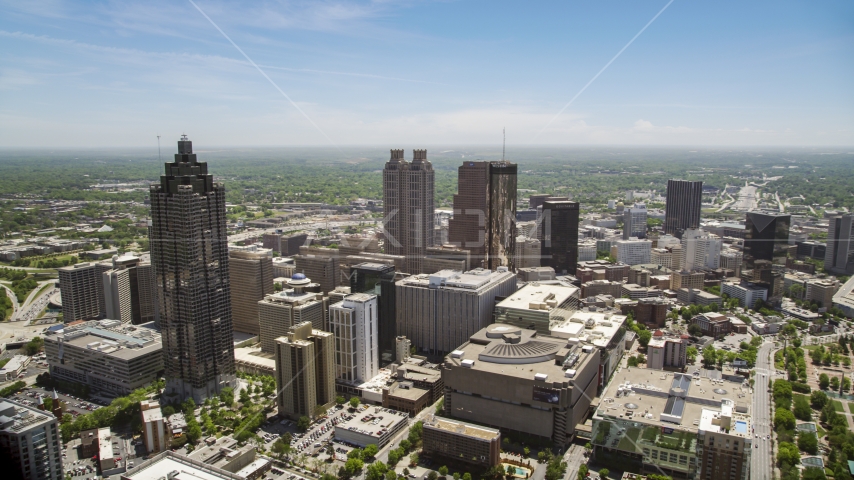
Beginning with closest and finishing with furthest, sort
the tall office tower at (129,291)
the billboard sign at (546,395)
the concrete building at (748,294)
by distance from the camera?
1. the billboard sign at (546,395)
2. the tall office tower at (129,291)
3. the concrete building at (748,294)

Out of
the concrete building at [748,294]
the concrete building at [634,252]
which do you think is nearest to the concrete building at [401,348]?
the concrete building at [748,294]

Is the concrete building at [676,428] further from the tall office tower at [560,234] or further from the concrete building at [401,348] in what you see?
the tall office tower at [560,234]

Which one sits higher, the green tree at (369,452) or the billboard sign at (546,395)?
the billboard sign at (546,395)

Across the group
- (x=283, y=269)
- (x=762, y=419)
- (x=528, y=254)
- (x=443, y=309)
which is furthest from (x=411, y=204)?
(x=762, y=419)

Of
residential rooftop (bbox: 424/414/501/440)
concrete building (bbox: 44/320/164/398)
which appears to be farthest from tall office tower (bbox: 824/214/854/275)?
concrete building (bbox: 44/320/164/398)

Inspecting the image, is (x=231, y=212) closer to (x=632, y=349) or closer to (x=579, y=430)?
(x=632, y=349)

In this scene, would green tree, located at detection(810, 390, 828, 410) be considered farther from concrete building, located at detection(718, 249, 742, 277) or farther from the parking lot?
the parking lot
